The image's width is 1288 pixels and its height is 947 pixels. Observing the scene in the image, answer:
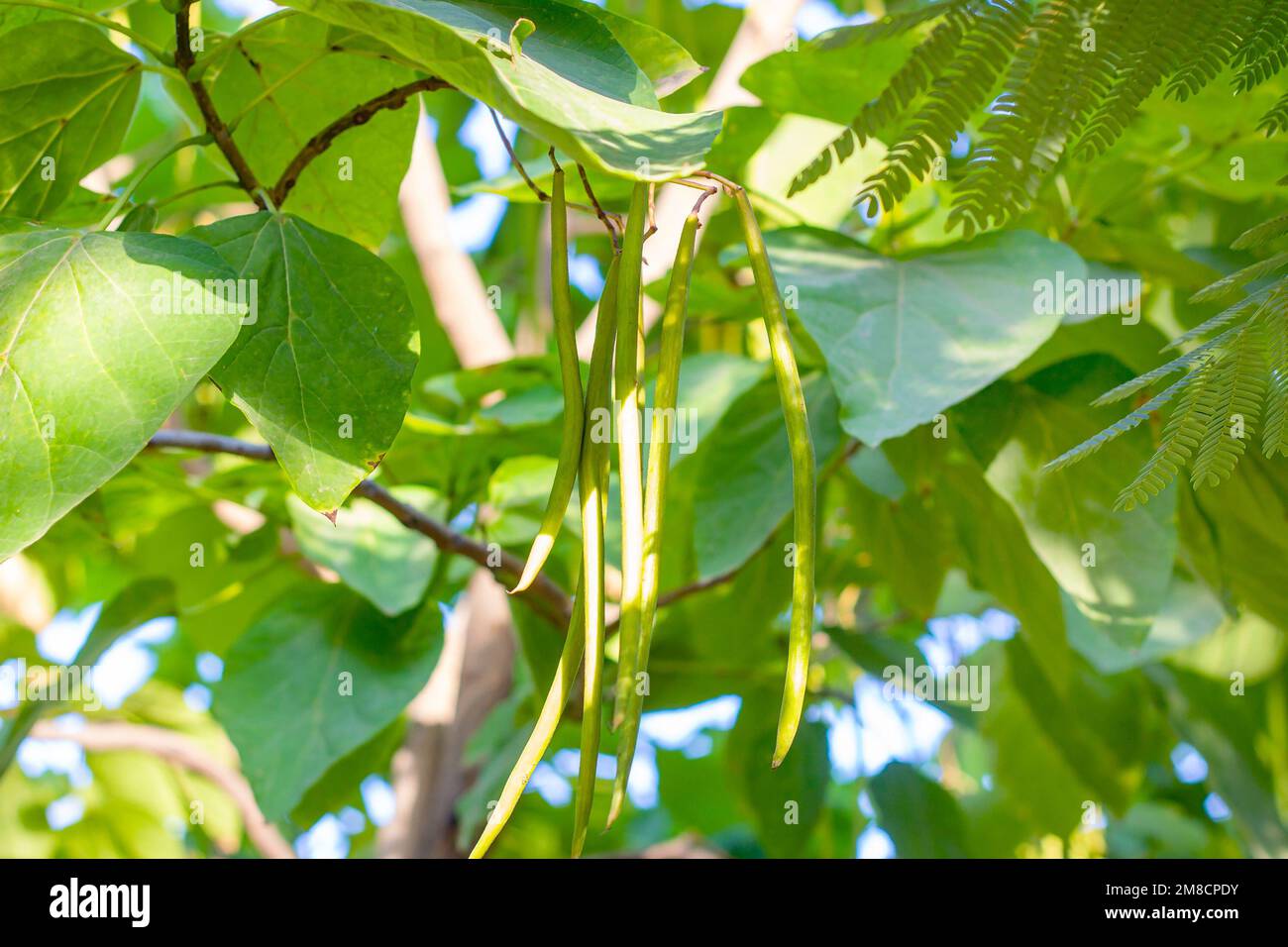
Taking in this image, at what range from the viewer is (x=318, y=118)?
0.67 metres

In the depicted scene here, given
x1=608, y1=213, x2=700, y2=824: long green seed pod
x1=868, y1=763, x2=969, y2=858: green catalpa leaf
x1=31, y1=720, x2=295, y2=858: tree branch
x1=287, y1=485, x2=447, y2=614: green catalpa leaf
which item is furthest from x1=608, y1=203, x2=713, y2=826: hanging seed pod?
x1=31, y1=720, x2=295, y2=858: tree branch

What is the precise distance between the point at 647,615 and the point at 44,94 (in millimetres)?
479

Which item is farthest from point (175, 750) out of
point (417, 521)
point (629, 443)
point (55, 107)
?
point (629, 443)

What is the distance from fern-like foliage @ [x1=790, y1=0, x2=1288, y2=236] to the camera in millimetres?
503

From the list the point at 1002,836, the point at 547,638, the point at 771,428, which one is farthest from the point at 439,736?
the point at 1002,836

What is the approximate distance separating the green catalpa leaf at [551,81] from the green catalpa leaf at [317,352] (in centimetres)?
15

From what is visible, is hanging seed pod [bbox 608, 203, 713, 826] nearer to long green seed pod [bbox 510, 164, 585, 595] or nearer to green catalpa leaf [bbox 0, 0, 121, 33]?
long green seed pod [bbox 510, 164, 585, 595]

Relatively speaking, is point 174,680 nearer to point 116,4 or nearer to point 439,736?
point 439,736

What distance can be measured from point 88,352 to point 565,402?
0.20m

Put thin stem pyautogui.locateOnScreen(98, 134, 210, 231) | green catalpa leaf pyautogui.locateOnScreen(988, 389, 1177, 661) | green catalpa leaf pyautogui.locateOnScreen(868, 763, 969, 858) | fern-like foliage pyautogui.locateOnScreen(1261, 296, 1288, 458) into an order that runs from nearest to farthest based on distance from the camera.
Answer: fern-like foliage pyautogui.locateOnScreen(1261, 296, 1288, 458) < thin stem pyautogui.locateOnScreen(98, 134, 210, 231) < green catalpa leaf pyautogui.locateOnScreen(988, 389, 1177, 661) < green catalpa leaf pyautogui.locateOnScreen(868, 763, 969, 858)

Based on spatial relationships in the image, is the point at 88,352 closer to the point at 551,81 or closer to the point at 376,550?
the point at 551,81

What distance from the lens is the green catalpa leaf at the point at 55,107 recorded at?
0.60 meters

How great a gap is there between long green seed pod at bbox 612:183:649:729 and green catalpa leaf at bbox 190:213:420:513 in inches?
5.0
